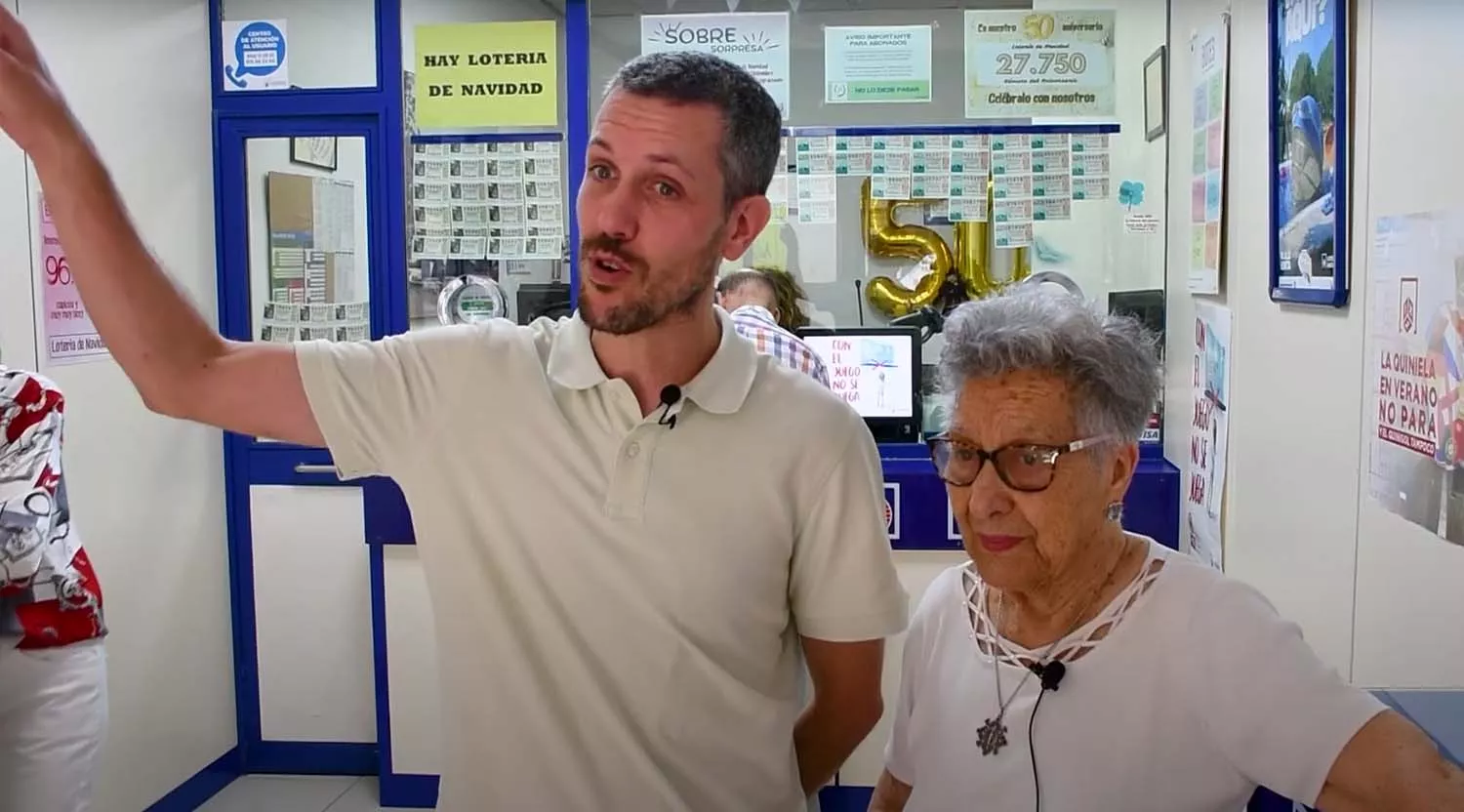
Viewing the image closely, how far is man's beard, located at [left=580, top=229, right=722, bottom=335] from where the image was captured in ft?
4.26

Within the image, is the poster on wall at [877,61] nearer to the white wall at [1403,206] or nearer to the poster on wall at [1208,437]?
the poster on wall at [1208,437]

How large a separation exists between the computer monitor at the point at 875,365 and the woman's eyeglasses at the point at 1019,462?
251 centimetres

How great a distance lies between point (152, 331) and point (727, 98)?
65cm

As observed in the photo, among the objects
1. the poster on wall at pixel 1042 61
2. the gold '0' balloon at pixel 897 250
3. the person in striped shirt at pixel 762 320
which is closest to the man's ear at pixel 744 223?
the person in striped shirt at pixel 762 320

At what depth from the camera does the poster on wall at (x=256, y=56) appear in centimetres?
408

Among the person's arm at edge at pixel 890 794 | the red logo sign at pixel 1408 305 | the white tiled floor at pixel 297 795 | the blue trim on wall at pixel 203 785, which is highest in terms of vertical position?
the red logo sign at pixel 1408 305

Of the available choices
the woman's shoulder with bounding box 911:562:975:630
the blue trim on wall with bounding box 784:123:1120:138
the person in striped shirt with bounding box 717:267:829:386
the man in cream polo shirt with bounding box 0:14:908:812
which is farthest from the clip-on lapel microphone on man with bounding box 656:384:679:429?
the blue trim on wall with bounding box 784:123:1120:138

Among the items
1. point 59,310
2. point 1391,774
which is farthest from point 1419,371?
point 59,310

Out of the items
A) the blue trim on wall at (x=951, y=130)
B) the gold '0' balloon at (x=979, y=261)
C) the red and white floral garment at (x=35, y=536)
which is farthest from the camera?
the gold '0' balloon at (x=979, y=261)

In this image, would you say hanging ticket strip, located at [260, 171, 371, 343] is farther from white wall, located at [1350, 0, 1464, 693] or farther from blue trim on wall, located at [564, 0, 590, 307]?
white wall, located at [1350, 0, 1464, 693]

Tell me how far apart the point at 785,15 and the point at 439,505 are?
2996 mm

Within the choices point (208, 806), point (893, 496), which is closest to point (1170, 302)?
point (893, 496)

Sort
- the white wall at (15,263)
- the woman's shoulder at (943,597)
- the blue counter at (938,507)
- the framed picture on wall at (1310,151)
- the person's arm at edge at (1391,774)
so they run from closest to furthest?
the person's arm at edge at (1391,774), the woman's shoulder at (943,597), the framed picture on wall at (1310,151), the white wall at (15,263), the blue counter at (938,507)

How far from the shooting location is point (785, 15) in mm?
3938
